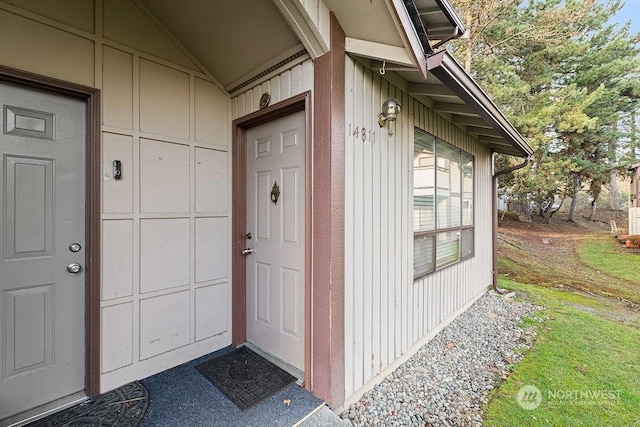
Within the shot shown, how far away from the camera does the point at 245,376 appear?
2.29 meters

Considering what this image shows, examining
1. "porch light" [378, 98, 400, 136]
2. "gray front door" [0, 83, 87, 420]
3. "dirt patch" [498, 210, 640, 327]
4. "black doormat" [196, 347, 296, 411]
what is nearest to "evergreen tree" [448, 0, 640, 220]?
"dirt patch" [498, 210, 640, 327]

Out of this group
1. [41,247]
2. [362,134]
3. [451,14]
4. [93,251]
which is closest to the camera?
[451,14]

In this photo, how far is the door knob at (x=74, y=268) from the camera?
198cm

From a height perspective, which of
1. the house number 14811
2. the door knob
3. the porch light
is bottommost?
the door knob

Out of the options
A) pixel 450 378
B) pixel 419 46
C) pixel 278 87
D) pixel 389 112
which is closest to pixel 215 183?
pixel 278 87

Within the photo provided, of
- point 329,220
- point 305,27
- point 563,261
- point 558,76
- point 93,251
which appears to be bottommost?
point 563,261

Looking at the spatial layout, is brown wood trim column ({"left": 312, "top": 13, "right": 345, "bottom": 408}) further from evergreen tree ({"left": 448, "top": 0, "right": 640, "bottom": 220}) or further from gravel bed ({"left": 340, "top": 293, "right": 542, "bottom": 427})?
evergreen tree ({"left": 448, "top": 0, "right": 640, "bottom": 220})

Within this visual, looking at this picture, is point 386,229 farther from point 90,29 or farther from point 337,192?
point 90,29

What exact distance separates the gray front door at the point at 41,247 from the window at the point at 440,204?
2.85 metres

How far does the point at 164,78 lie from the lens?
2395mm

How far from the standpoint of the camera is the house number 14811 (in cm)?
209
